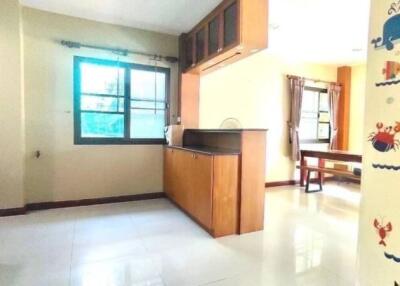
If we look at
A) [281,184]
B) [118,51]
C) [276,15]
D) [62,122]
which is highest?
[276,15]

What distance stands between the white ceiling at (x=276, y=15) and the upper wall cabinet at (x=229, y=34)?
206 millimetres

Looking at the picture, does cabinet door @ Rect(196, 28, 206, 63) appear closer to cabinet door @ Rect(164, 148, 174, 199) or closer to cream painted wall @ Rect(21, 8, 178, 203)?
cream painted wall @ Rect(21, 8, 178, 203)

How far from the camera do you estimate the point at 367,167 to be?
911mm

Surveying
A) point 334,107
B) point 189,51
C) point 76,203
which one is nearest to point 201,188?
point 76,203

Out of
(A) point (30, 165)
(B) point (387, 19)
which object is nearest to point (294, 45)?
(B) point (387, 19)

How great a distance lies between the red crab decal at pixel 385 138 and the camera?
0.80m

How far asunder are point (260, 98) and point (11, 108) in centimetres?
405

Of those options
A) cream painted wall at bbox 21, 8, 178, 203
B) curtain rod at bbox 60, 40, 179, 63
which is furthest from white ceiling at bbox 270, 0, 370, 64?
cream painted wall at bbox 21, 8, 178, 203

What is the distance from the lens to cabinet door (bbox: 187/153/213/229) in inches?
105

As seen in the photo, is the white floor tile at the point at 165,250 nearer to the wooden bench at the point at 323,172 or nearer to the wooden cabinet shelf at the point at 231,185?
the wooden cabinet shelf at the point at 231,185

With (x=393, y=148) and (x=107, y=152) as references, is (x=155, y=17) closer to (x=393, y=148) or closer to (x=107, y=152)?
(x=107, y=152)

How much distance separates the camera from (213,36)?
3.14 metres

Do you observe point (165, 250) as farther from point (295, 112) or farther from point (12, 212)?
point (295, 112)

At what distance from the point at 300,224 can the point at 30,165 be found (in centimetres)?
361
